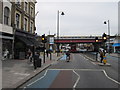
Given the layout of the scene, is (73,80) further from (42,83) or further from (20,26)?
(20,26)

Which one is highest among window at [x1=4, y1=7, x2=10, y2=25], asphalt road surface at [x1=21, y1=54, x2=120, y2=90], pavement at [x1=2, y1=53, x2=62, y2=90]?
window at [x1=4, y1=7, x2=10, y2=25]

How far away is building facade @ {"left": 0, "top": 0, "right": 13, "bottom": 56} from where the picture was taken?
21594 millimetres

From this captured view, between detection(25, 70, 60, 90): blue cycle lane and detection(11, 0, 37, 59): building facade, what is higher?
detection(11, 0, 37, 59): building facade

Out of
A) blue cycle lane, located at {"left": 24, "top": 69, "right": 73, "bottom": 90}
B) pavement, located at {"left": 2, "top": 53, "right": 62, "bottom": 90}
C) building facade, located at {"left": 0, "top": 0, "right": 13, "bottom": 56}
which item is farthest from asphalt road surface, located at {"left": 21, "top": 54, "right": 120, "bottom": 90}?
building facade, located at {"left": 0, "top": 0, "right": 13, "bottom": 56}

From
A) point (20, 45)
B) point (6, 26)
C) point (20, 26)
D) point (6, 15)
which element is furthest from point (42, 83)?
point (20, 26)

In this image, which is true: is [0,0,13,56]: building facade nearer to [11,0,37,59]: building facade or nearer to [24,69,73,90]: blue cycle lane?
[11,0,37,59]: building facade

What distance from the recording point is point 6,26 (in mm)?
22562

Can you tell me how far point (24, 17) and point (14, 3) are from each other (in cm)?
478

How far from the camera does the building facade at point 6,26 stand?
21.6 meters

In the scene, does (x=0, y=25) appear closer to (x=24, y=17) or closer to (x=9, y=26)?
(x=9, y=26)

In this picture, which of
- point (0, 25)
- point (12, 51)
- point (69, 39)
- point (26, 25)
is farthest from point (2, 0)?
point (69, 39)

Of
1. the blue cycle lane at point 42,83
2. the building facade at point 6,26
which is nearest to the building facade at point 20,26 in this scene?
the building facade at point 6,26

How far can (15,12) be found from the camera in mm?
25547

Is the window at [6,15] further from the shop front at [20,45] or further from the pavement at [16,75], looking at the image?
the pavement at [16,75]
